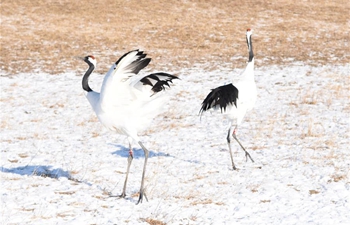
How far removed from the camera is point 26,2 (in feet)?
109

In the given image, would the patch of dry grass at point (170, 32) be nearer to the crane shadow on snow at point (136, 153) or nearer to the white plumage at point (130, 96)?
the crane shadow on snow at point (136, 153)

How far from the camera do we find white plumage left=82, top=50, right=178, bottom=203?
716 cm

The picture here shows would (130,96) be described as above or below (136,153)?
above

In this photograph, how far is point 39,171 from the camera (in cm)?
925

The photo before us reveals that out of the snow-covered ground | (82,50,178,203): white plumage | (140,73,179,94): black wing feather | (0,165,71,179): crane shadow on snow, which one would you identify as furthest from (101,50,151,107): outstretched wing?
(0,165,71,179): crane shadow on snow

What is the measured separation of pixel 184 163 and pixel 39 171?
2.90 m

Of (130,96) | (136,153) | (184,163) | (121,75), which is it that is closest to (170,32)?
(136,153)

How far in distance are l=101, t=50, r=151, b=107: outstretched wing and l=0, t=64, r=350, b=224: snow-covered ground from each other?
166 centimetres

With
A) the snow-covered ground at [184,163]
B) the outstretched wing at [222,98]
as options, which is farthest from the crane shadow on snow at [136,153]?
the outstretched wing at [222,98]

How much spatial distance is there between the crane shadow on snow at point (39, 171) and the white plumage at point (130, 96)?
74.0 inches

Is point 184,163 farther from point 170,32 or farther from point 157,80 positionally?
point 170,32

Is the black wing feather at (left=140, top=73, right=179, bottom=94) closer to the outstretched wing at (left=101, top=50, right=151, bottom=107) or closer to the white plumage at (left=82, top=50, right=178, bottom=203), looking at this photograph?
the white plumage at (left=82, top=50, right=178, bottom=203)

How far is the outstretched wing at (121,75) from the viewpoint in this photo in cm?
705

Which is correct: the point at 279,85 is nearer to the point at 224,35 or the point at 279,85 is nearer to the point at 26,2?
the point at 224,35
